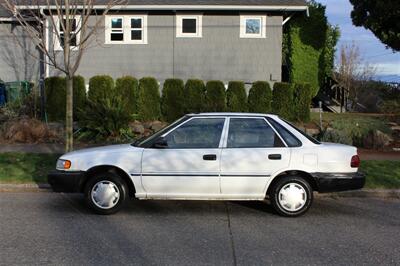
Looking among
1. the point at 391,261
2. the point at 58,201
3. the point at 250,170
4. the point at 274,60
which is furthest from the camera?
the point at 274,60

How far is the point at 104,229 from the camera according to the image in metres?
6.78

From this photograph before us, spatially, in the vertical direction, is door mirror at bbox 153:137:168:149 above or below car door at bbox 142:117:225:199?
above

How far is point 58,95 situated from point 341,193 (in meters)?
10.7

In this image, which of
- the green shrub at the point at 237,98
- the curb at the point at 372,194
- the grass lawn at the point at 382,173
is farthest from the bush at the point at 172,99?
the curb at the point at 372,194

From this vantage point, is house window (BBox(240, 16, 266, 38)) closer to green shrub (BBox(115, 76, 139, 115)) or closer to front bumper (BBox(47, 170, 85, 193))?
green shrub (BBox(115, 76, 139, 115))

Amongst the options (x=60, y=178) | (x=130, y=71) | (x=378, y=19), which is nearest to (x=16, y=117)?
(x=130, y=71)

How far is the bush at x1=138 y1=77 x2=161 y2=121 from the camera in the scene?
55.7 feet

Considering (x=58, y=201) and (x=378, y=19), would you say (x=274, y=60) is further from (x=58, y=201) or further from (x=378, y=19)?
(x=58, y=201)

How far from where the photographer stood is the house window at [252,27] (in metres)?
19.4

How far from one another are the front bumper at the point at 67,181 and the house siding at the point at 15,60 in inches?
537

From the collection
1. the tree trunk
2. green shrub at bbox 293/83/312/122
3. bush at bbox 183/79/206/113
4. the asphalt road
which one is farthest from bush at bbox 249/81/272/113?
the asphalt road

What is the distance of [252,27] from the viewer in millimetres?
19484

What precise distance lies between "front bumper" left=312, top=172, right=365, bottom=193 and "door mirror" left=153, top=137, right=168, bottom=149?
2.16 metres

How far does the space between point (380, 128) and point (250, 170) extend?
28.3ft
